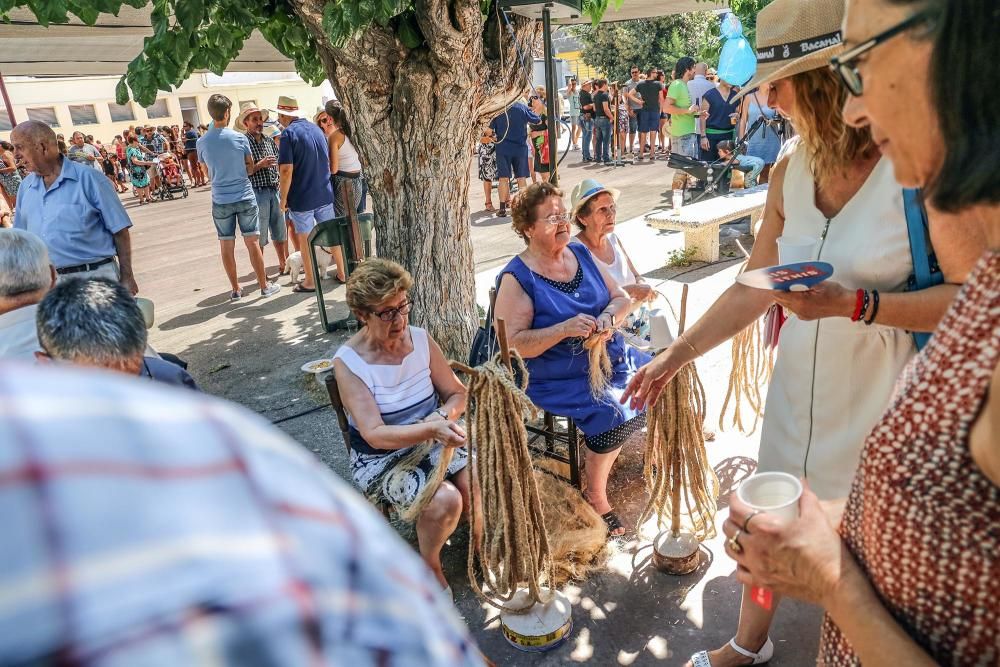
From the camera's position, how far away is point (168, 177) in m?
16.5

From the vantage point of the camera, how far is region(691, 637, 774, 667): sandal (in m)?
2.35

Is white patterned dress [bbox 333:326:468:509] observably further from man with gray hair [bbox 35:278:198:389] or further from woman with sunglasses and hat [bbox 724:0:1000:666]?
woman with sunglasses and hat [bbox 724:0:1000:666]

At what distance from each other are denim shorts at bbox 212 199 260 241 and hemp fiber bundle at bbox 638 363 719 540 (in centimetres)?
520

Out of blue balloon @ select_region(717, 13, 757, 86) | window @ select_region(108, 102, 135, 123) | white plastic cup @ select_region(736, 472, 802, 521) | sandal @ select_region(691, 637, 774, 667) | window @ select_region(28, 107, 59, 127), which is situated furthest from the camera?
window @ select_region(108, 102, 135, 123)

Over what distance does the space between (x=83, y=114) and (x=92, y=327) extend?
3089 centimetres

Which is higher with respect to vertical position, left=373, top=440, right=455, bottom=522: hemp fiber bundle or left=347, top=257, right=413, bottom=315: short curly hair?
left=347, top=257, right=413, bottom=315: short curly hair

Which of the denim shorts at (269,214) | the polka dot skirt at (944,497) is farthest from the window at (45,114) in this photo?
the polka dot skirt at (944,497)

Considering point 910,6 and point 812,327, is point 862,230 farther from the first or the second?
point 910,6

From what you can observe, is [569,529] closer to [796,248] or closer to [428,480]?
[428,480]

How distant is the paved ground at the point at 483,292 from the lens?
2650 mm

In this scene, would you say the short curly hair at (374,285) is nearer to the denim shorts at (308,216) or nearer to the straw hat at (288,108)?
the denim shorts at (308,216)

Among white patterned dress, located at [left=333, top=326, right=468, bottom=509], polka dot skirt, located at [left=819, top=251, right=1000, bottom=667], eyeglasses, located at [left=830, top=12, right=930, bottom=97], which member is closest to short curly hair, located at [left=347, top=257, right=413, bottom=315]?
white patterned dress, located at [left=333, top=326, right=468, bottom=509]

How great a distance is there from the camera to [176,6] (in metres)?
3.08

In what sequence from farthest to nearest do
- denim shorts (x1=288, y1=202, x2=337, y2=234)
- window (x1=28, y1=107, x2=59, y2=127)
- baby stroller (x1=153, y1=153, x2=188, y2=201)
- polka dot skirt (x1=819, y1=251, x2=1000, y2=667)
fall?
window (x1=28, y1=107, x2=59, y2=127) → baby stroller (x1=153, y1=153, x2=188, y2=201) → denim shorts (x1=288, y1=202, x2=337, y2=234) → polka dot skirt (x1=819, y1=251, x2=1000, y2=667)
